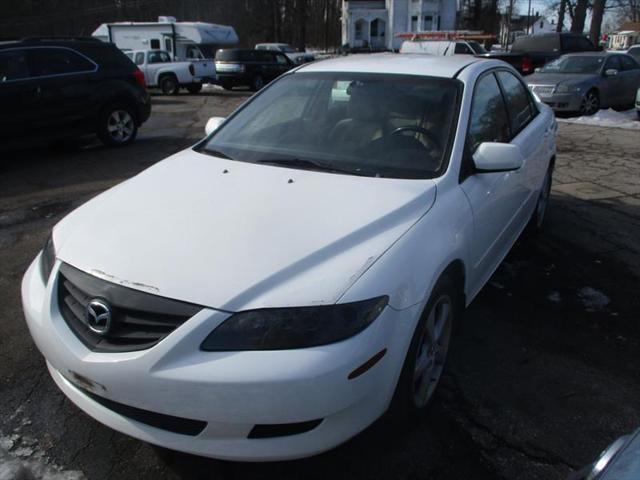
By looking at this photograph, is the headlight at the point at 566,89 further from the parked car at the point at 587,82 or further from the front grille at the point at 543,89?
the front grille at the point at 543,89

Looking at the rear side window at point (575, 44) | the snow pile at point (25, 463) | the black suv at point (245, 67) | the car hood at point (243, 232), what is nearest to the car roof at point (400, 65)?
the car hood at point (243, 232)

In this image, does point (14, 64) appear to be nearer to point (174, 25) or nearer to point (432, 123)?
point (432, 123)

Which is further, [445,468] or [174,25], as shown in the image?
[174,25]

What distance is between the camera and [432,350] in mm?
2605

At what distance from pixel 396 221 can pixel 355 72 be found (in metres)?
1.51

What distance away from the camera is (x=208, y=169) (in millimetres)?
3133

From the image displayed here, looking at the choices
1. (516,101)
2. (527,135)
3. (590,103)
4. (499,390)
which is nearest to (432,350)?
(499,390)

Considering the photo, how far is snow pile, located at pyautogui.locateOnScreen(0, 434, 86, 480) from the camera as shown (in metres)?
2.27

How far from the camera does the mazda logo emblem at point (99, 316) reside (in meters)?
2.07

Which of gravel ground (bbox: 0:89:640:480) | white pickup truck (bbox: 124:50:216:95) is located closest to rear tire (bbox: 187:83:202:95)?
white pickup truck (bbox: 124:50:216:95)

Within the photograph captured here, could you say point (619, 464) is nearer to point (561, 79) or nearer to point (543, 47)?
point (561, 79)

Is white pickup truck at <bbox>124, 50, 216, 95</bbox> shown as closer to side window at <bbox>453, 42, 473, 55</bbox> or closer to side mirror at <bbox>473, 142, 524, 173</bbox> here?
side window at <bbox>453, 42, 473, 55</bbox>

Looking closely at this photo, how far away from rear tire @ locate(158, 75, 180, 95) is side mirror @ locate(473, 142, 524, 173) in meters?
19.7

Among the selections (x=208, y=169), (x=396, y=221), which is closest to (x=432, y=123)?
(x=396, y=221)
